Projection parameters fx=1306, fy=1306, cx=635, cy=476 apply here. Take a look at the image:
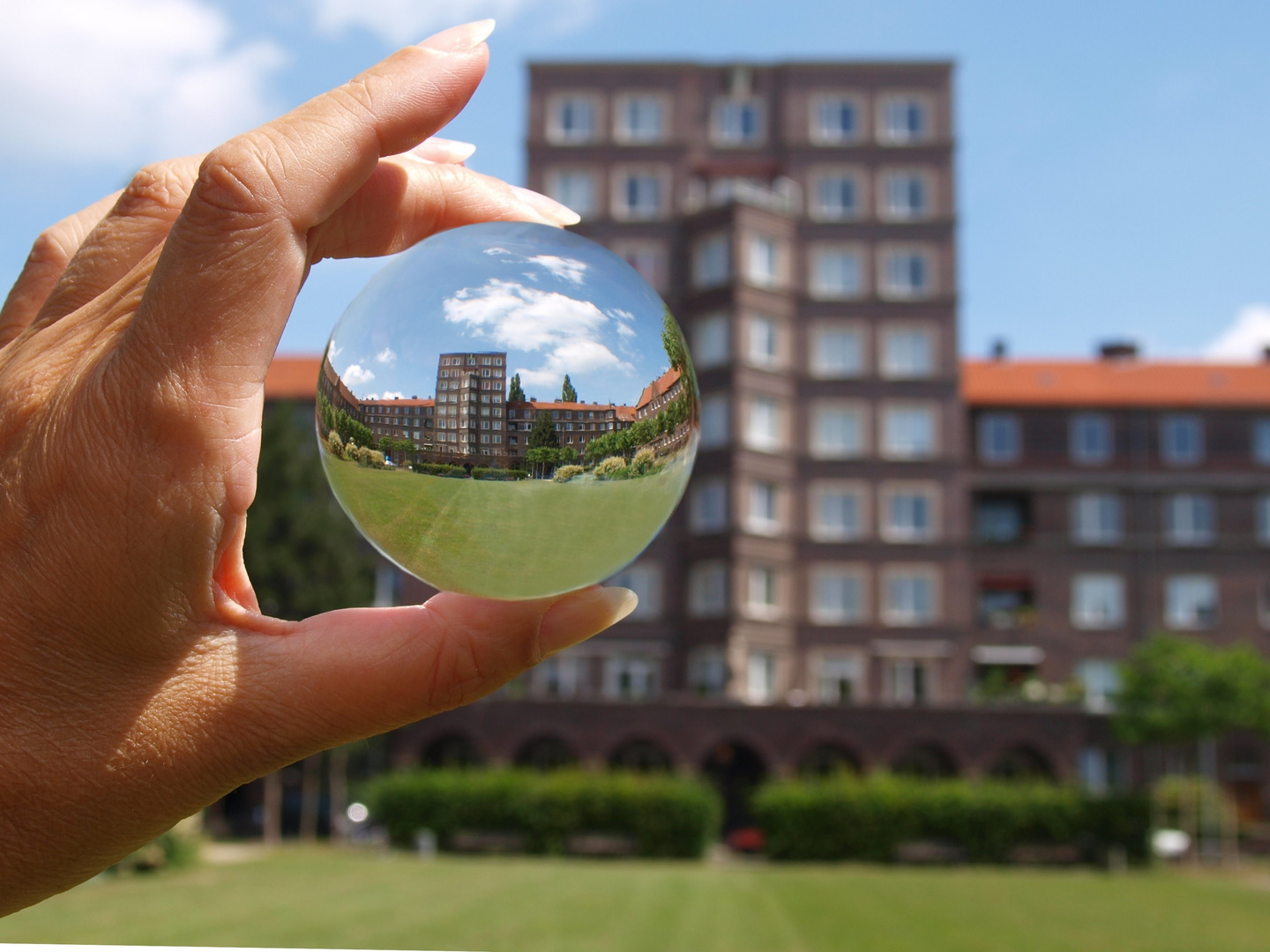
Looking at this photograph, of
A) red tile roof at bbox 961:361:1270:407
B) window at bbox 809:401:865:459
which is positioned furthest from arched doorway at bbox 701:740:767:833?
red tile roof at bbox 961:361:1270:407

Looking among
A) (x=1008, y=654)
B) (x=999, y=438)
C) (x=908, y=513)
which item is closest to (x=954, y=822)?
(x=1008, y=654)

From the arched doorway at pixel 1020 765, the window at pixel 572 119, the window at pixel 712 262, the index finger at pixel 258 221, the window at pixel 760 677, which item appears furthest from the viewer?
the window at pixel 572 119

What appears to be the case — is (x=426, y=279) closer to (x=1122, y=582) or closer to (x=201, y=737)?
(x=201, y=737)

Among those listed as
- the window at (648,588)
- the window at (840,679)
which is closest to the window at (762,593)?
the window at (840,679)

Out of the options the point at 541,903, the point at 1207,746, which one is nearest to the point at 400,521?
the point at 541,903

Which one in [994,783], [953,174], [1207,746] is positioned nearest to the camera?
[994,783]

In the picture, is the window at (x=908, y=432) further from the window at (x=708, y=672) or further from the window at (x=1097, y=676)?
the window at (x=1097, y=676)
